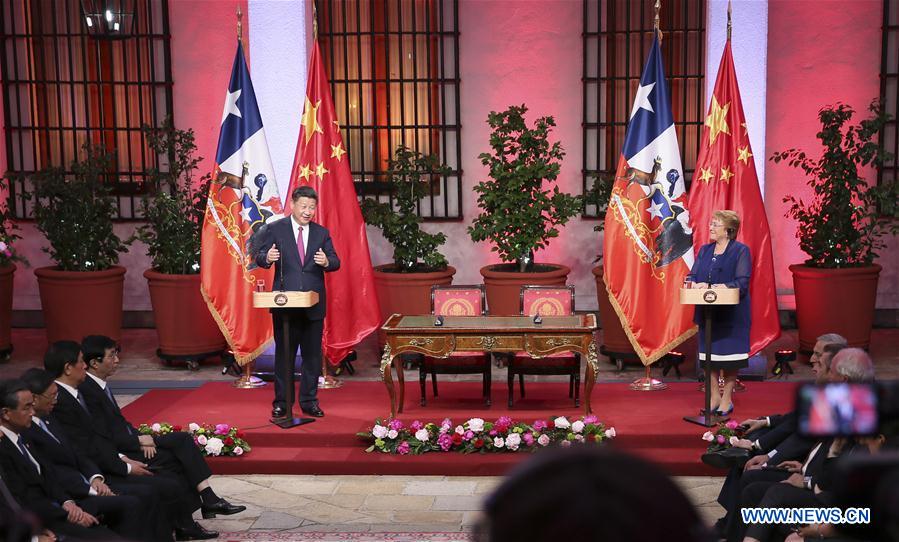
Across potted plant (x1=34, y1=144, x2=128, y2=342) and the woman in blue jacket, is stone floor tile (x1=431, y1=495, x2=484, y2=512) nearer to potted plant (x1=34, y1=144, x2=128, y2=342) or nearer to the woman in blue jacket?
the woman in blue jacket

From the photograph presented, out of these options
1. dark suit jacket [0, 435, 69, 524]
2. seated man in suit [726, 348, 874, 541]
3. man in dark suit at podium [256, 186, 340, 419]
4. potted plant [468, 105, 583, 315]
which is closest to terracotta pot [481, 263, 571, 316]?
potted plant [468, 105, 583, 315]

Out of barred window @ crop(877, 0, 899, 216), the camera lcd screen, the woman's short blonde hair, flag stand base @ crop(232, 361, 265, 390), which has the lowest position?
flag stand base @ crop(232, 361, 265, 390)

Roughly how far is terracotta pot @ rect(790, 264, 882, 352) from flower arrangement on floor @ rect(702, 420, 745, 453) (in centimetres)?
257

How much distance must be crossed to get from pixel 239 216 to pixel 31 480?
4.04m

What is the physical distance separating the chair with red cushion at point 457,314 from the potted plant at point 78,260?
3.11 metres

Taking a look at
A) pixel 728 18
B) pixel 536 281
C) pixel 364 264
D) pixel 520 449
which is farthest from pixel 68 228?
pixel 728 18

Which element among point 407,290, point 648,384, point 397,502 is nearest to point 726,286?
point 648,384

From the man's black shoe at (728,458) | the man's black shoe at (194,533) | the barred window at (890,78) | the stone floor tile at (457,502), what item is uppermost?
the barred window at (890,78)

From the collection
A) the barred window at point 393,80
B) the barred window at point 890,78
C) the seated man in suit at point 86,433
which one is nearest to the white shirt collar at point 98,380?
the seated man in suit at point 86,433

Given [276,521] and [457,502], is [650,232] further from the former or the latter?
[276,521]

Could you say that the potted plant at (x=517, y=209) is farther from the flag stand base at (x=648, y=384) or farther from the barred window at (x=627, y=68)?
the barred window at (x=627, y=68)

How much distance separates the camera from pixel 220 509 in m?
5.88

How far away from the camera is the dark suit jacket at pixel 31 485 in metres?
4.36

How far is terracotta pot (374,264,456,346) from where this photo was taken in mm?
9031
